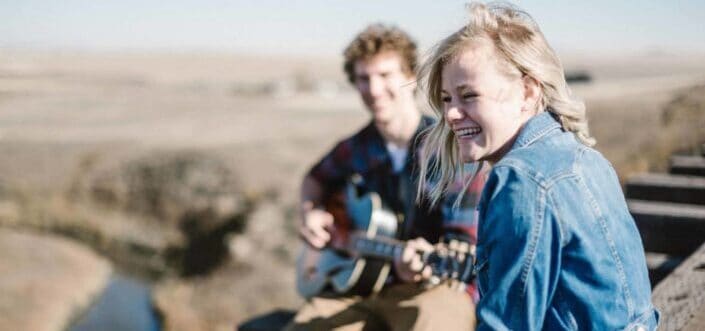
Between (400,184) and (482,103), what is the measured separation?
1668 millimetres

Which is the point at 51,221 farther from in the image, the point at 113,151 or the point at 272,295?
the point at 272,295

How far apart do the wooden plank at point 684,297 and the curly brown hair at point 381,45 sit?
151 centimetres

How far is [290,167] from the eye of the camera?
9.72m

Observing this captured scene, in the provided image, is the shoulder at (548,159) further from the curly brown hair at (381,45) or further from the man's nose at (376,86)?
the curly brown hair at (381,45)

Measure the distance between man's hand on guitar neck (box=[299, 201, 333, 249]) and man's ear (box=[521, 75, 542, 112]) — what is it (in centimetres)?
203

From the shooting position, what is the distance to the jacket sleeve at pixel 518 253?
139 cm

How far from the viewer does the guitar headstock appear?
2.66 meters

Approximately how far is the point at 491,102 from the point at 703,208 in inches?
76.4

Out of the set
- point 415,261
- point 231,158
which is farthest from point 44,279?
point 415,261

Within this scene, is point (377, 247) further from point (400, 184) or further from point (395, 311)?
point (395, 311)

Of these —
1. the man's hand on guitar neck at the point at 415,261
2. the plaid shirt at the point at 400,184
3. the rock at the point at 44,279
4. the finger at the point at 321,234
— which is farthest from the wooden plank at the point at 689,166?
the rock at the point at 44,279

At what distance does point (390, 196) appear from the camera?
3326mm

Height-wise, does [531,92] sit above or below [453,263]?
above

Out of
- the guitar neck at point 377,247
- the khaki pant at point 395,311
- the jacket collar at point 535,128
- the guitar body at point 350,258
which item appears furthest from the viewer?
the guitar body at point 350,258
